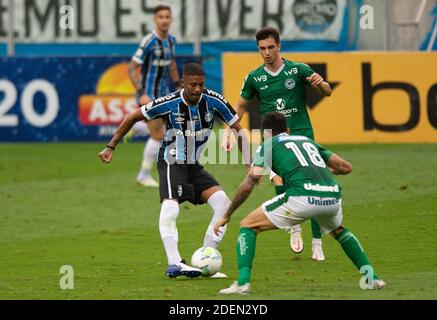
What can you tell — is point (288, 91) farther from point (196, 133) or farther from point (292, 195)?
point (292, 195)

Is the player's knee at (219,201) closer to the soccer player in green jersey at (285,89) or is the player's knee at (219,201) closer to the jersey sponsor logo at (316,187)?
the soccer player in green jersey at (285,89)

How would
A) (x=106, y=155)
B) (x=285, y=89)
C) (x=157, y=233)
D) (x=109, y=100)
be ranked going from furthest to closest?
(x=109, y=100), (x=157, y=233), (x=285, y=89), (x=106, y=155)

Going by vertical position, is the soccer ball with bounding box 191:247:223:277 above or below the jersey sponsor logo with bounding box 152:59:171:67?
below

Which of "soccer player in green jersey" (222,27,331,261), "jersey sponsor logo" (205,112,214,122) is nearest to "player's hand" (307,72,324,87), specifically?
"soccer player in green jersey" (222,27,331,261)

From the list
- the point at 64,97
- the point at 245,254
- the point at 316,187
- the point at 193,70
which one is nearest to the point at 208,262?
the point at 245,254

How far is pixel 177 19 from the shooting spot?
25.7 metres

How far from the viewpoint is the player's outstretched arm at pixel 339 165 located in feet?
31.8

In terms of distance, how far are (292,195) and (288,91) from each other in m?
2.79

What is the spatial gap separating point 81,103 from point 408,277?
14022mm

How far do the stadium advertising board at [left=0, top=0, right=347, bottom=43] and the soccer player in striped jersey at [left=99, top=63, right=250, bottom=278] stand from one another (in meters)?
13.1

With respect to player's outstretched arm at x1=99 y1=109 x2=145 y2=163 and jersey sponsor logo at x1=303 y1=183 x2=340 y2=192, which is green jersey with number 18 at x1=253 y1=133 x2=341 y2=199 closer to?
jersey sponsor logo at x1=303 y1=183 x2=340 y2=192

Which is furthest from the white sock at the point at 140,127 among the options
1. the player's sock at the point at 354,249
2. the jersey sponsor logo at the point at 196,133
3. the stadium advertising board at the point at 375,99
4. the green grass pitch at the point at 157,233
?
the player's sock at the point at 354,249

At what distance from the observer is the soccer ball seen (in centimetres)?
1069
